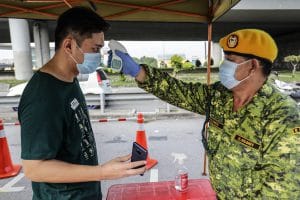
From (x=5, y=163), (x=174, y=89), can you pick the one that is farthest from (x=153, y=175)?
(x=174, y=89)

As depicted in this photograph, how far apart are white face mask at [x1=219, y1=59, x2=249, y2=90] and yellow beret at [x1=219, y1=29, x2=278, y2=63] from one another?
13 centimetres

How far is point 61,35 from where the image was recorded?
1494 mm

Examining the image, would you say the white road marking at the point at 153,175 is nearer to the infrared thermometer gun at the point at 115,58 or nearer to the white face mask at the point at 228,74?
the infrared thermometer gun at the point at 115,58

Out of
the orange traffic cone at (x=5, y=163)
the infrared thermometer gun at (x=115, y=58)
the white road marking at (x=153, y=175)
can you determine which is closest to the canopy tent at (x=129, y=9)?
the infrared thermometer gun at (x=115, y=58)

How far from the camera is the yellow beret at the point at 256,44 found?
4.94 feet

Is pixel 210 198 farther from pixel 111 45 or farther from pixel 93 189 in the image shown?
pixel 111 45

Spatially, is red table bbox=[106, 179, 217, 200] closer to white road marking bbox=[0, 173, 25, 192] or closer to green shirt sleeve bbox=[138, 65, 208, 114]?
green shirt sleeve bbox=[138, 65, 208, 114]

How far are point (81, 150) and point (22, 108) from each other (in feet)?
1.29

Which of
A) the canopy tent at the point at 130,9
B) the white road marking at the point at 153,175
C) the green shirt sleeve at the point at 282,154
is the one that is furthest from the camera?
the white road marking at the point at 153,175

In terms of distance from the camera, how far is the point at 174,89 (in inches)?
75.3

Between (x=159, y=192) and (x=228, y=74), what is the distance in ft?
5.33

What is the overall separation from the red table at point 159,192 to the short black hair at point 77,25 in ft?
5.55

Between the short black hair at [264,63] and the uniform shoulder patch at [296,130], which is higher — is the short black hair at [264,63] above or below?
above

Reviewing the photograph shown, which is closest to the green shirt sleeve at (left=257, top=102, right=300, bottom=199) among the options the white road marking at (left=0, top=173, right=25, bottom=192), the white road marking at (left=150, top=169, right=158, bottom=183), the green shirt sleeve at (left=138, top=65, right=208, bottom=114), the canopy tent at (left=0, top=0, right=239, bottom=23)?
the green shirt sleeve at (left=138, top=65, right=208, bottom=114)
